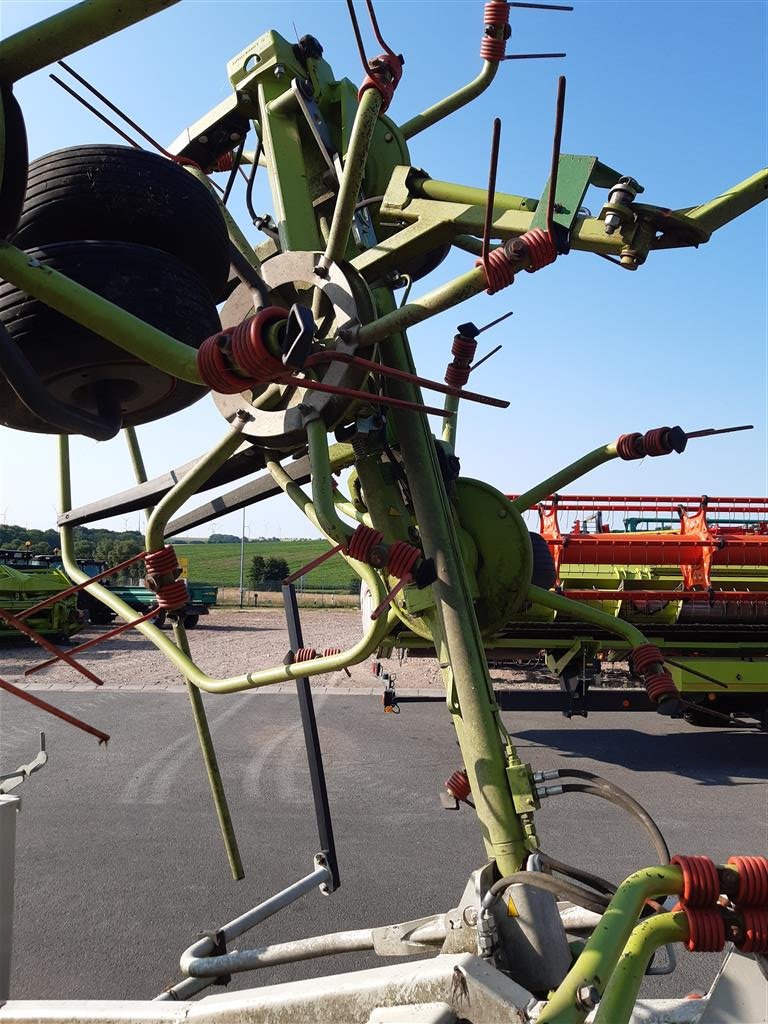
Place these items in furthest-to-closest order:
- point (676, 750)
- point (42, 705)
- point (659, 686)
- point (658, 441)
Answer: point (676, 750), point (659, 686), point (658, 441), point (42, 705)

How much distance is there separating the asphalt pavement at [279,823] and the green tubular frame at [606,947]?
2699 mm

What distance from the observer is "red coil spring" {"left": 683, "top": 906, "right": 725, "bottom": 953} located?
4.21 ft

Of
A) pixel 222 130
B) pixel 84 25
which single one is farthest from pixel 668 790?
pixel 84 25

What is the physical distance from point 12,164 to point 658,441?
198 cm

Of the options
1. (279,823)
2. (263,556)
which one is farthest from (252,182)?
(263,556)

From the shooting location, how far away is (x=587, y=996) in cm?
129

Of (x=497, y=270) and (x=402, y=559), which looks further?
(x=402, y=559)

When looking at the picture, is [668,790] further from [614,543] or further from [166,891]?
[166,891]

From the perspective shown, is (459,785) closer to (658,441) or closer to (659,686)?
(659,686)

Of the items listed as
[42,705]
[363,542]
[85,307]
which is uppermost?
[85,307]

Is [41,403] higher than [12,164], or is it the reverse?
[12,164]

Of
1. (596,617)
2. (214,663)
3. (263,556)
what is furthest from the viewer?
(263,556)

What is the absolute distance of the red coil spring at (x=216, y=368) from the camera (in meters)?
1.32

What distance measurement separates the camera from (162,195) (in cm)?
→ 194
